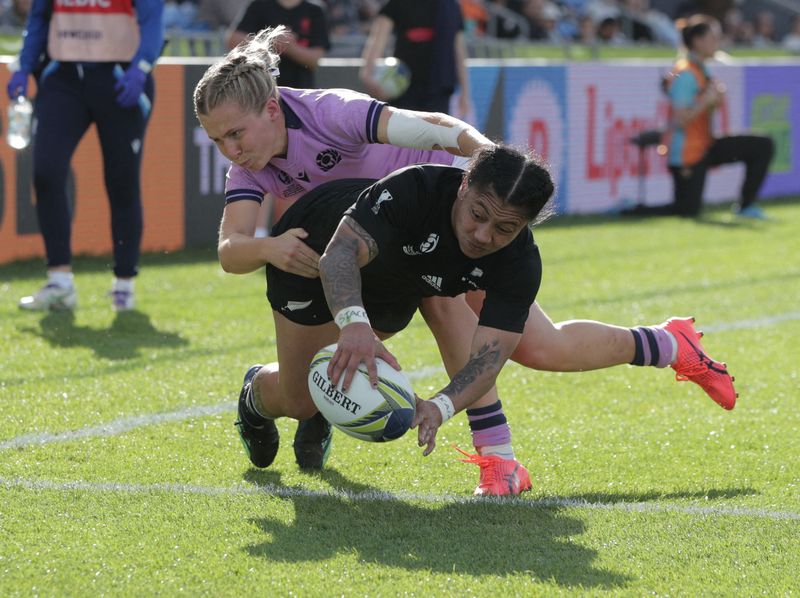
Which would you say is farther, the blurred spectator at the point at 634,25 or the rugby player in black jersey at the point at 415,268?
the blurred spectator at the point at 634,25

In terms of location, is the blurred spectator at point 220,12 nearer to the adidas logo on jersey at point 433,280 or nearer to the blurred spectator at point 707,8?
the adidas logo on jersey at point 433,280

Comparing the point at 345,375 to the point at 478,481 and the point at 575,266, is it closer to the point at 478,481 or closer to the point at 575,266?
the point at 478,481

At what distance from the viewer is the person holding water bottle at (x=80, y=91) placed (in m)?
7.18

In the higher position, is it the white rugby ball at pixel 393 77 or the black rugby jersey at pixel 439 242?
the black rugby jersey at pixel 439 242

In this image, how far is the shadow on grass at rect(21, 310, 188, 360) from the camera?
658 cm

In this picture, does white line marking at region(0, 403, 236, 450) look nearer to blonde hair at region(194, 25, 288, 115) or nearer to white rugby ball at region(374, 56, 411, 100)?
blonde hair at region(194, 25, 288, 115)

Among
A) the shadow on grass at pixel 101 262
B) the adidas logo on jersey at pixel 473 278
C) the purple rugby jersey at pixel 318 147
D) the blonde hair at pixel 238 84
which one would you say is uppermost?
the blonde hair at pixel 238 84

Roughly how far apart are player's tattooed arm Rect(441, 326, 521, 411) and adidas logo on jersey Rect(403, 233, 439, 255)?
0.30m

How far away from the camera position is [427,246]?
13.4 ft

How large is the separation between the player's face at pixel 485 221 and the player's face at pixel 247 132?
88 cm

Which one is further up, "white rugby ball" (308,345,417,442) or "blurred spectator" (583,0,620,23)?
"white rugby ball" (308,345,417,442)

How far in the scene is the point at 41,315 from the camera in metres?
7.32

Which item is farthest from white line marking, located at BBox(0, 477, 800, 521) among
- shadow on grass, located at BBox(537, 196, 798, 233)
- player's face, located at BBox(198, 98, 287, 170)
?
shadow on grass, located at BBox(537, 196, 798, 233)

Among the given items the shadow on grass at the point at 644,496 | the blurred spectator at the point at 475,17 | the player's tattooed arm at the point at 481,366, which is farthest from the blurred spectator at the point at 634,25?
the player's tattooed arm at the point at 481,366
